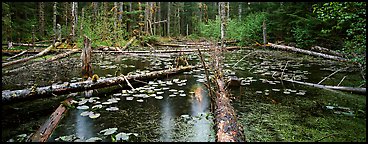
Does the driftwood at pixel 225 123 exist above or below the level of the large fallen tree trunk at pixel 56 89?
below

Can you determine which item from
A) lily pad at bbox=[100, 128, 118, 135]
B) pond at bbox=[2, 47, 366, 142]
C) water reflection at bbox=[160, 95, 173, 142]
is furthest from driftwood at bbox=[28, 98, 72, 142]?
water reflection at bbox=[160, 95, 173, 142]

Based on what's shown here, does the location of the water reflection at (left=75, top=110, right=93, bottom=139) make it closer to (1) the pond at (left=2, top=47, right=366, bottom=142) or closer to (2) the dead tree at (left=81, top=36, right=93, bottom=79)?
(1) the pond at (left=2, top=47, right=366, bottom=142)

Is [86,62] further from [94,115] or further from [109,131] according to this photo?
[109,131]

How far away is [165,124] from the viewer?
305 centimetres

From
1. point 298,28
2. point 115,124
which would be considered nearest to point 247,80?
point 115,124

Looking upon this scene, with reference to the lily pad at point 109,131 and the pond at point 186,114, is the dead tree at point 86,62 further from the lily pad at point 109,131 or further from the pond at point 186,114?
the lily pad at point 109,131

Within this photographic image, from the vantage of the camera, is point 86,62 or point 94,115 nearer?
point 94,115

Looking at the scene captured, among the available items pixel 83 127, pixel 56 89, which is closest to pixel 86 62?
pixel 56 89

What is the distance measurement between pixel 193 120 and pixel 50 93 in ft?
8.01

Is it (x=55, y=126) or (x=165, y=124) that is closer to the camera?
(x=55, y=126)

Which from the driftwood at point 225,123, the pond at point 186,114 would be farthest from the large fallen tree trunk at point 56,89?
the driftwood at point 225,123

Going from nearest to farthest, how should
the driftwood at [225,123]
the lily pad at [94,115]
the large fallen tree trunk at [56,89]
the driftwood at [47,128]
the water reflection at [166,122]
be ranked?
the driftwood at [225,123] < the driftwood at [47,128] < the water reflection at [166,122] < the lily pad at [94,115] < the large fallen tree trunk at [56,89]

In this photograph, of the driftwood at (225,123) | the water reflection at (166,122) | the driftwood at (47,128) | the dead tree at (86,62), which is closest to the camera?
the driftwood at (225,123)

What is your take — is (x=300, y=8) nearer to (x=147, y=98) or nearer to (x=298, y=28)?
(x=298, y=28)
